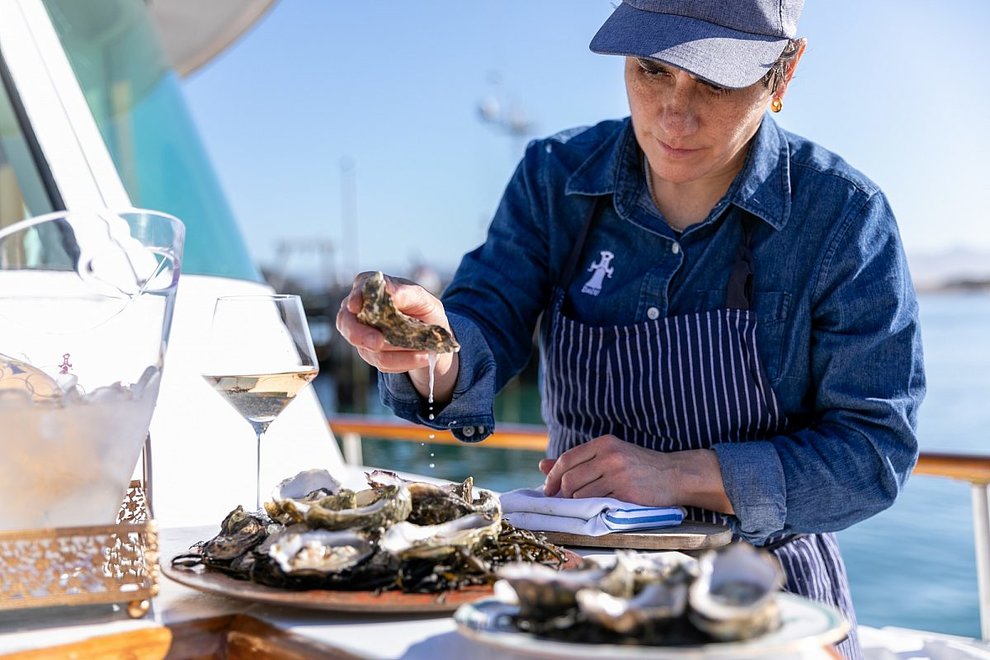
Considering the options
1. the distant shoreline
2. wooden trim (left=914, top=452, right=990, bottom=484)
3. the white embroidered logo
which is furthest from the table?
the distant shoreline

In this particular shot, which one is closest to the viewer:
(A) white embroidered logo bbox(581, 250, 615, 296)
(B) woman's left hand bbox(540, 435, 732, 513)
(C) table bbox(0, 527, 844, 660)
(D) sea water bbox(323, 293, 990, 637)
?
(C) table bbox(0, 527, 844, 660)

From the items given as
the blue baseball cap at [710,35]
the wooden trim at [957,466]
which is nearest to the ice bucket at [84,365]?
the blue baseball cap at [710,35]

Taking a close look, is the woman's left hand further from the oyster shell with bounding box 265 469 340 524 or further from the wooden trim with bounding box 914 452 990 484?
the wooden trim with bounding box 914 452 990 484

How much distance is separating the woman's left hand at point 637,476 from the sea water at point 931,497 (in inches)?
159

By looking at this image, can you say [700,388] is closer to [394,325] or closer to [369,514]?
[394,325]

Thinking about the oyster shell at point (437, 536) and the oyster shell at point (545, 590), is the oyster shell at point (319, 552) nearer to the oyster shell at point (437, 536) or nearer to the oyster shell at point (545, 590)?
the oyster shell at point (437, 536)

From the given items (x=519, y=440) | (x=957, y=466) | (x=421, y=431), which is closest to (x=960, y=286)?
(x=519, y=440)

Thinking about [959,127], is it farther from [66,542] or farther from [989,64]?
[66,542]

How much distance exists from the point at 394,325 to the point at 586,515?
310mm

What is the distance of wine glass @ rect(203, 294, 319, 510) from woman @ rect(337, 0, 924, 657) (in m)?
0.10

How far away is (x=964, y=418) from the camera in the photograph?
2109 centimetres

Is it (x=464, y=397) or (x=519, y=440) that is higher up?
(x=464, y=397)

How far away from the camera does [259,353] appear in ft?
3.53

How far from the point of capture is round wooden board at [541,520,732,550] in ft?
3.59
